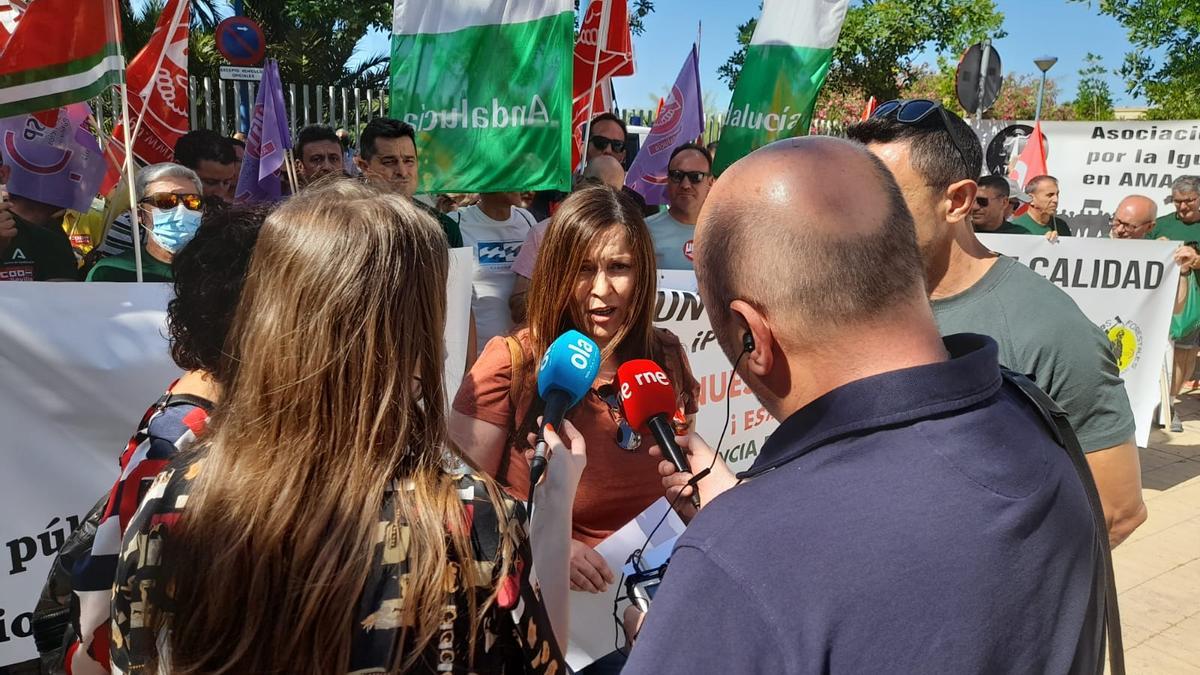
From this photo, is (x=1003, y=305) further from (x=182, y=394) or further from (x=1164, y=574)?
(x=1164, y=574)

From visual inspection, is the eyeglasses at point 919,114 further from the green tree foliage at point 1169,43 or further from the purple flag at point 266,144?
the green tree foliage at point 1169,43

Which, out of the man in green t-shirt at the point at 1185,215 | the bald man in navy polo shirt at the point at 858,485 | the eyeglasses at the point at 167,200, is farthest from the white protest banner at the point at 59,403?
the man in green t-shirt at the point at 1185,215

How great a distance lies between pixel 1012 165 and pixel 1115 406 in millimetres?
9864

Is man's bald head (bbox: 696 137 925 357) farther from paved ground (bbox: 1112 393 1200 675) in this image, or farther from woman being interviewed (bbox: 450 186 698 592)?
paved ground (bbox: 1112 393 1200 675)

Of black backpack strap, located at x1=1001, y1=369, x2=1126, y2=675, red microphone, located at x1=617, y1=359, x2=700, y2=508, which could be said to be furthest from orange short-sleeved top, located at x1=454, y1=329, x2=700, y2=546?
black backpack strap, located at x1=1001, y1=369, x2=1126, y2=675

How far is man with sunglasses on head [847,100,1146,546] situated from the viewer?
6.97 ft

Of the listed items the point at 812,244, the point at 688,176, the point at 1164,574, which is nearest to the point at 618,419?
the point at 812,244

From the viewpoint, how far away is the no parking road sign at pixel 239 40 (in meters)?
10.4

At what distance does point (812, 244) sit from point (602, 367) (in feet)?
5.23

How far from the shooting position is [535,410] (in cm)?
242

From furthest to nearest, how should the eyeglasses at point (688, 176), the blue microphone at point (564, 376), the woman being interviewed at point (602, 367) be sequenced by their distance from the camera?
the eyeglasses at point (688, 176) → the woman being interviewed at point (602, 367) → the blue microphone at point (564, 376)

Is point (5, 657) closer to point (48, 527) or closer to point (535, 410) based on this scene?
point (48, 527)

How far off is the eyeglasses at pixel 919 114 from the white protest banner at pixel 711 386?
62.3 inches

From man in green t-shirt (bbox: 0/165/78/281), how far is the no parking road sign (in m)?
6.50
